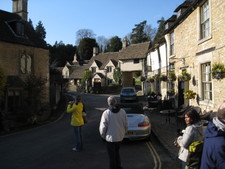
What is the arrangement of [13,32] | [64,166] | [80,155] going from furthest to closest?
1. [13,32]
2. [80,155]
3. [64,166]

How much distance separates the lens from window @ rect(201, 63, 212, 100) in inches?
394

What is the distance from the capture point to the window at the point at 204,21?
32.9ft

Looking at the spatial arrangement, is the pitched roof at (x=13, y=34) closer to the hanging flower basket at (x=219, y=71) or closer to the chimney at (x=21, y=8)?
the chimney at (x=21, y=8)

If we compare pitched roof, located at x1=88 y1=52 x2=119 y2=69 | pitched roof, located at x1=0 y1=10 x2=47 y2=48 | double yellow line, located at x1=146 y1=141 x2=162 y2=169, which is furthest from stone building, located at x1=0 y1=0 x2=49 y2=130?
pitched roof, located at x1=88 y1=52 x2=119 y2=69

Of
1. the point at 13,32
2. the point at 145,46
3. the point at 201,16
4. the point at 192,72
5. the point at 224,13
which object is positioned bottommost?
the point at 192,72

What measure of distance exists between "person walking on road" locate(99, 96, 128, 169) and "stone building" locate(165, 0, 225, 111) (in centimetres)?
535

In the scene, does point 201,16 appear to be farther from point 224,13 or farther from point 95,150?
point 95,150

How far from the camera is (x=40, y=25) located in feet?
255

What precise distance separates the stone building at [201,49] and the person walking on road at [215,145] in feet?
21.5

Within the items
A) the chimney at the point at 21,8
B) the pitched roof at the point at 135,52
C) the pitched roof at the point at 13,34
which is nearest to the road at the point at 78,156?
the pitched roof at the point at 13,34

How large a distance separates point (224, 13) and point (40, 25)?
78.3 meters

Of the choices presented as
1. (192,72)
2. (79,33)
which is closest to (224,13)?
(192,72)

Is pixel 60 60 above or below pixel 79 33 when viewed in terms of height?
below

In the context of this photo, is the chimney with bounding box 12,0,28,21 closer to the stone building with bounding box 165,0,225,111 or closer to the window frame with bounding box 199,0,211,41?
the stone building with bounding box 165,0,225,111
